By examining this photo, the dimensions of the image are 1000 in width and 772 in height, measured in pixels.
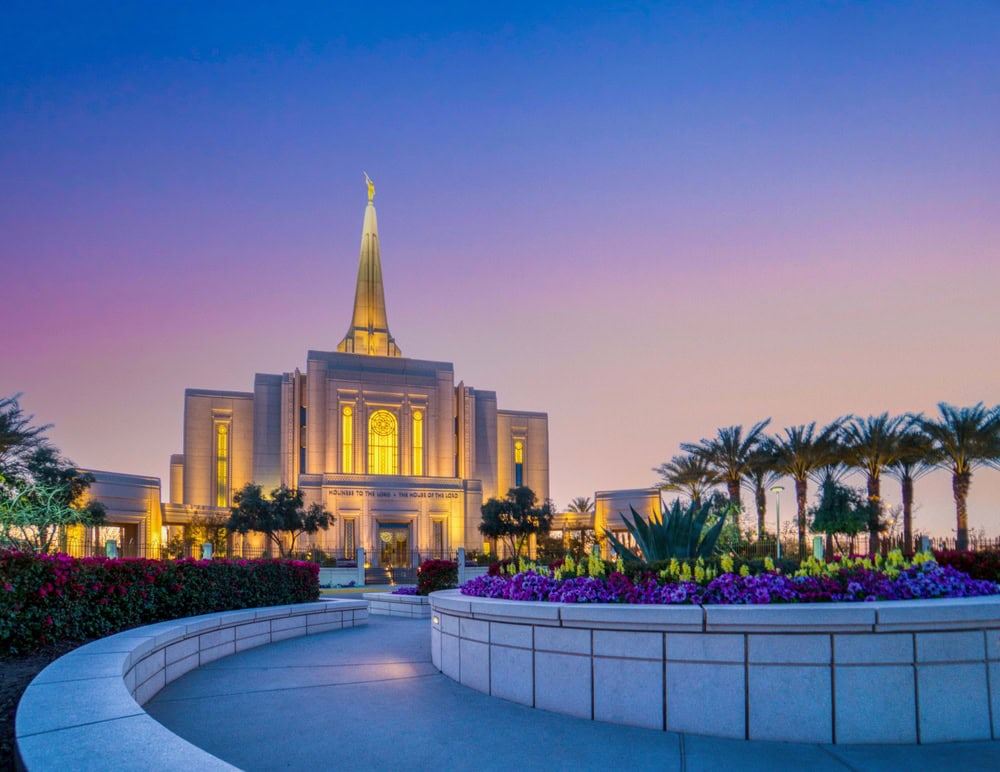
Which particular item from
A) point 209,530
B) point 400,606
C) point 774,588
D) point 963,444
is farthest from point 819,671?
point 209,530

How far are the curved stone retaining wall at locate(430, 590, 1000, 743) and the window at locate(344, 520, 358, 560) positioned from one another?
43242 millimetres

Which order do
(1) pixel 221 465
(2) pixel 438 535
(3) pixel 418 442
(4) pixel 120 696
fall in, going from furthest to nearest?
1. (1) pixel 221 465
2. (3) pixel 418 442
3. (2) pixel 438 535
4. (4) pixel 120 696

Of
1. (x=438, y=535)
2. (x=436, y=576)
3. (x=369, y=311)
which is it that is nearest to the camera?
(x=436, y=576)

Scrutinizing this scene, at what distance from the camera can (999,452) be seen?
29.7 m

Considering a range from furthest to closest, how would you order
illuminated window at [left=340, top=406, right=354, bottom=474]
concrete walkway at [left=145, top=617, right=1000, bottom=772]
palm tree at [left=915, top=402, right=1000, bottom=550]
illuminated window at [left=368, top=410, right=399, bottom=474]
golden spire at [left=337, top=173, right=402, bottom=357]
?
golden spire at [left=337, top=173, right=402, bottom=357], illuminated window at [left=368, top=410, right=399, bottom=474], illuminated window at [left=340, top=406, right=354, bottom=474], palm tree at [left=915, top=402, right=1000, bottom=550], concrete walkway at [left=145, top=617, right=1000, bottom=772]

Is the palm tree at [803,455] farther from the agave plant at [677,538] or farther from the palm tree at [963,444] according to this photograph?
the agave plant at [677,538]

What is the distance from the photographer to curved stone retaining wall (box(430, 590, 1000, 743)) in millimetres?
5559

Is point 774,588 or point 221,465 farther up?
point 221,465

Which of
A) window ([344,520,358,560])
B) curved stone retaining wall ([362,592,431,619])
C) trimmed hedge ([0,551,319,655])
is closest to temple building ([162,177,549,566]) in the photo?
window ([344,520,358,560])

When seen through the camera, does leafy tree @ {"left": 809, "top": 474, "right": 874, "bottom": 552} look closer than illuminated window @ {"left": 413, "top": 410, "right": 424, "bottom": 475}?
Yes

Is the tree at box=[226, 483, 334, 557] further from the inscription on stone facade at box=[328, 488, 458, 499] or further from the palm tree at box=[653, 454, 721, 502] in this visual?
the palm tree at box=[653, 454, 721, 502]

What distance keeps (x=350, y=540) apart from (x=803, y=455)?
85.4 ft

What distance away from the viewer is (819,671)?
221 inches

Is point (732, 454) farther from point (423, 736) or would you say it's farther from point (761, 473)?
point (423, 736)
